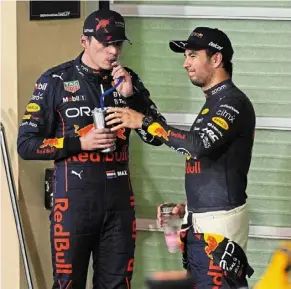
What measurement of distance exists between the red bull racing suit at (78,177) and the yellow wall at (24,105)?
36 cm

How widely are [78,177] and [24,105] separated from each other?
58 cm

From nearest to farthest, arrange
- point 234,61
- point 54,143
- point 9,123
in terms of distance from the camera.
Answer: point 54,143
point 9,123
point 234,61

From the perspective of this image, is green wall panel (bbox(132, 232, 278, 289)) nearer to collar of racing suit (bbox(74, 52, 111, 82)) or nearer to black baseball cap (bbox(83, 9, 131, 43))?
collar of racing suit (bbox(74, 52, 111, 82))

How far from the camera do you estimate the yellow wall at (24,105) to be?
3598 millimetres

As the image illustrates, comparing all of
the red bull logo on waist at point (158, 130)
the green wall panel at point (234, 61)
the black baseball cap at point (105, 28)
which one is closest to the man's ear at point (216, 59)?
the red bull logo on waist at point (158, 130)

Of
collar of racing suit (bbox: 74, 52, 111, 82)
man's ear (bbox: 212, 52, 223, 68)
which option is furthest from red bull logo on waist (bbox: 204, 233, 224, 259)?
collar of racing suit (bbox: 74, 52, 111, 82)

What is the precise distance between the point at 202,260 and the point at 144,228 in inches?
45.6

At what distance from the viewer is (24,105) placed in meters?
3.67

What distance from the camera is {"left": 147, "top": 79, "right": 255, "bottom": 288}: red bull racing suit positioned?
2906mm

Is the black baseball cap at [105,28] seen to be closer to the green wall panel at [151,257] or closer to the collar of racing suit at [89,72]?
the collar of racing suit at [89,72]

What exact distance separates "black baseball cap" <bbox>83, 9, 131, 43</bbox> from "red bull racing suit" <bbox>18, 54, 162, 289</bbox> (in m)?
0.14

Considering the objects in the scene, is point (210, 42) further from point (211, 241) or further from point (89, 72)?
point (211, 241)

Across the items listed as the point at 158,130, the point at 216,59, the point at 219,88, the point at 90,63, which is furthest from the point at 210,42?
the point at 90,63

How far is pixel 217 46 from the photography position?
9.98 ft
